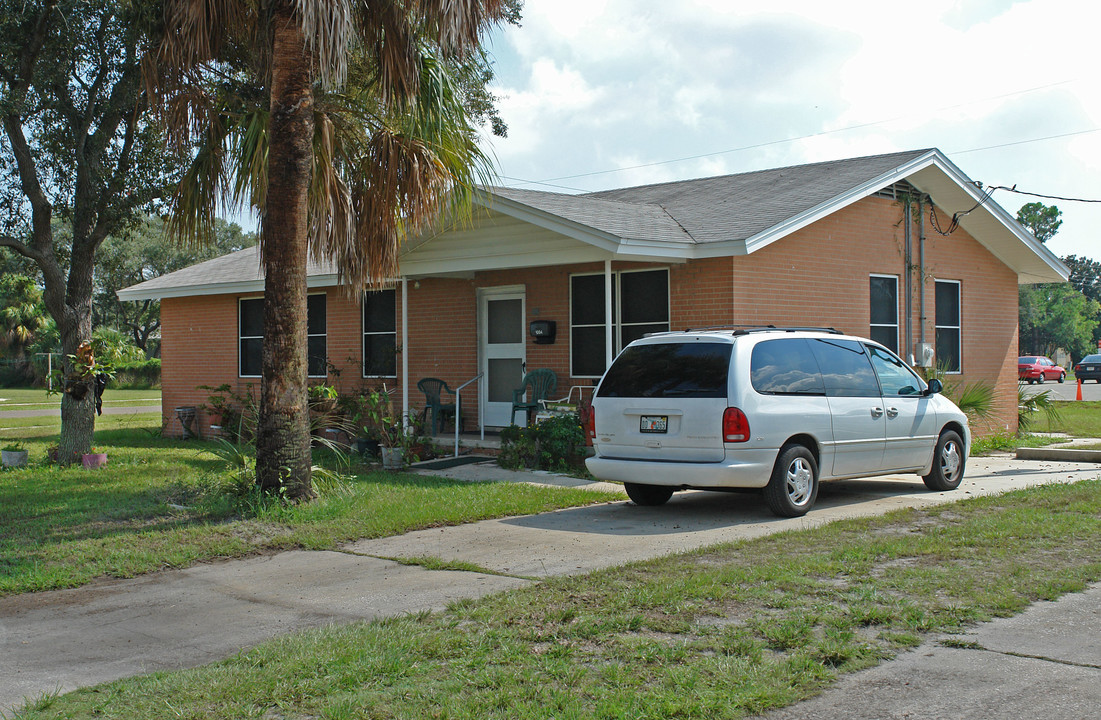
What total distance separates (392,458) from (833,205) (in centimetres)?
679

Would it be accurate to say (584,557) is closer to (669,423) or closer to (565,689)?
(669,423)

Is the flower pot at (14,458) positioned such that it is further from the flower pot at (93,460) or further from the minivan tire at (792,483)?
the minivan tire at (792,483)

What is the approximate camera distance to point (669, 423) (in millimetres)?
9391

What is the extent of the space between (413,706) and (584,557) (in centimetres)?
342

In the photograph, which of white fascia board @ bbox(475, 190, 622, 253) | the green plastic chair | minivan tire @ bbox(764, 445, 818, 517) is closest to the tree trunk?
white fascia board @ bbox(475, 190, 622, 253)

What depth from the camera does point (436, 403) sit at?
15.9m

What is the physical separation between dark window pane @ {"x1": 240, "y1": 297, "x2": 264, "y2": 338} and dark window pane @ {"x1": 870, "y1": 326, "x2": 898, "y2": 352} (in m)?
11.2

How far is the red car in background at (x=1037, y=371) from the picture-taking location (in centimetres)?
5038

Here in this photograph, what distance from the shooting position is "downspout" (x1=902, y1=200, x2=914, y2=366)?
15562mm

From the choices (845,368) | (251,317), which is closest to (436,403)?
(251,317)

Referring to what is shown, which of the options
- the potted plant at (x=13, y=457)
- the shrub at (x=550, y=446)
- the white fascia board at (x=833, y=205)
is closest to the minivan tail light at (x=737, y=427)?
the white fascia board at (x=833, y=205)

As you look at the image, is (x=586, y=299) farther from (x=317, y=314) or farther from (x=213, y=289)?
(x=213, y=289)

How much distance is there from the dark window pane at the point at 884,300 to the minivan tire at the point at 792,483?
248 inches

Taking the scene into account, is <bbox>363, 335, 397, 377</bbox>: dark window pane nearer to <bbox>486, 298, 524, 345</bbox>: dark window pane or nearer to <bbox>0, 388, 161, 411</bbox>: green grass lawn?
<bbox>486, 298, 524, 345</bbox>: dark window pane
